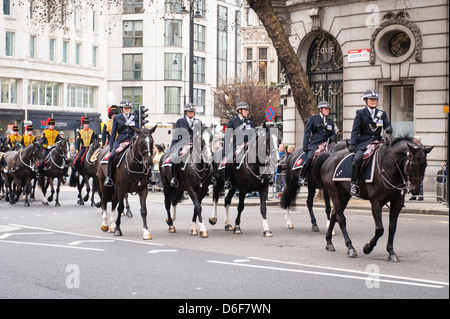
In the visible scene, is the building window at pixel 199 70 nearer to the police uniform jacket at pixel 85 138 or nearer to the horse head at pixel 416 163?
the police uniform jacket at pixel 85 138

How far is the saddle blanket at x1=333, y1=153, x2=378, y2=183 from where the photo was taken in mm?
12285

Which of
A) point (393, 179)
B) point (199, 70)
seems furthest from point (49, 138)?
point (199, 70)

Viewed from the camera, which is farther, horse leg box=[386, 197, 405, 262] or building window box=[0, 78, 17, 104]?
building window box=[0, 78, 17, 104]

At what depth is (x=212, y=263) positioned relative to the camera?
11641 mm

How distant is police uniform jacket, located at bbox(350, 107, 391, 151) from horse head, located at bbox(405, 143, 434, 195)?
1.36 metres

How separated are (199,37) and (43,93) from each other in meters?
19.8

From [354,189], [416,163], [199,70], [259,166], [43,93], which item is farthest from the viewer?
[199,70]

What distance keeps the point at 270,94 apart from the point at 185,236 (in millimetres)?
56815

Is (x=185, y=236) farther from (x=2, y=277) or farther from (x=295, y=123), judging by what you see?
(x=295, y=123)

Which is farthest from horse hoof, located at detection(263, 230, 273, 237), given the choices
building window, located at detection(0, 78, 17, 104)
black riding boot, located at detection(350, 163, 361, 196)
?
building window, located at detection(0, 78, 17, 104)

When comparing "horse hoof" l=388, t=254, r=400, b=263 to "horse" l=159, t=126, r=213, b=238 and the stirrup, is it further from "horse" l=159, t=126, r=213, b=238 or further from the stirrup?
"horse" l=159, t=126, r=213, b=238

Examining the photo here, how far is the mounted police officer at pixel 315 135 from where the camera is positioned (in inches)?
654

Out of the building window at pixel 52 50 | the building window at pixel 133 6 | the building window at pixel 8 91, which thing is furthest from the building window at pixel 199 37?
the building window at pixel 8 91

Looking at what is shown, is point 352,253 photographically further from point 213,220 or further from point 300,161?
point 213,220
